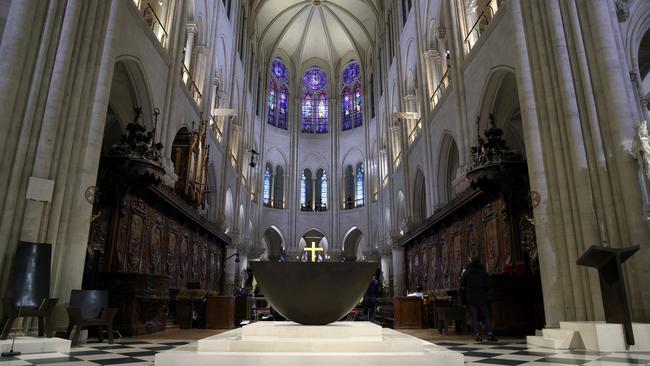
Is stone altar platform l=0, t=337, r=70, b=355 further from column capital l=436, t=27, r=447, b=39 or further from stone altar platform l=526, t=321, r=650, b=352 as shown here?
column capital l=436, t=27, r=447, b=39

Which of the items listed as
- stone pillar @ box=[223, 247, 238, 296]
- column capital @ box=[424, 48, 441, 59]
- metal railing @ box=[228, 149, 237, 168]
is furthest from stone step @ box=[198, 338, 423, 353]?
metal railing @ box=[228, 149, 237, 168]

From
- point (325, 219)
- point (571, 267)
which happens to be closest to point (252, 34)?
point (325, 219)

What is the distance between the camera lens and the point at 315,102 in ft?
113

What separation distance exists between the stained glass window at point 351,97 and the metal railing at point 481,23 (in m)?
18.6

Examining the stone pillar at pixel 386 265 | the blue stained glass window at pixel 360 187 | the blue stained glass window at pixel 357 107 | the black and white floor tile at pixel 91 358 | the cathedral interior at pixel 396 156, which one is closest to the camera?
the black and white floor tile at pixel 91 358

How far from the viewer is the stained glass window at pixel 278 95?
107 ft

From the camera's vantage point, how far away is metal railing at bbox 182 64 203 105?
50.8ft

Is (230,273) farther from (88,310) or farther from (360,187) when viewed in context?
(88,310)

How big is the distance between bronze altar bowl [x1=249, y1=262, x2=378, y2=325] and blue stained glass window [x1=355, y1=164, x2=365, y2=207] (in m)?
27.4

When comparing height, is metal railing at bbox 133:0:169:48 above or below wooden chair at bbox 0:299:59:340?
above

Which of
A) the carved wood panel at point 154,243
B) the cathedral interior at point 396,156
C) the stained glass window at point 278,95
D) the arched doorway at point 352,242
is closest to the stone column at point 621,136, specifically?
the cathedral interior at point 396,156

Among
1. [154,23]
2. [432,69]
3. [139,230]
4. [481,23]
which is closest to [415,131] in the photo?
[432,69]

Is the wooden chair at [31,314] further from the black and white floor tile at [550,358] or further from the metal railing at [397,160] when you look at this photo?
the metal railing at [397,160]

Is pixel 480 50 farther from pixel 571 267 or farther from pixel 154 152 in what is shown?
pixel 154 152
